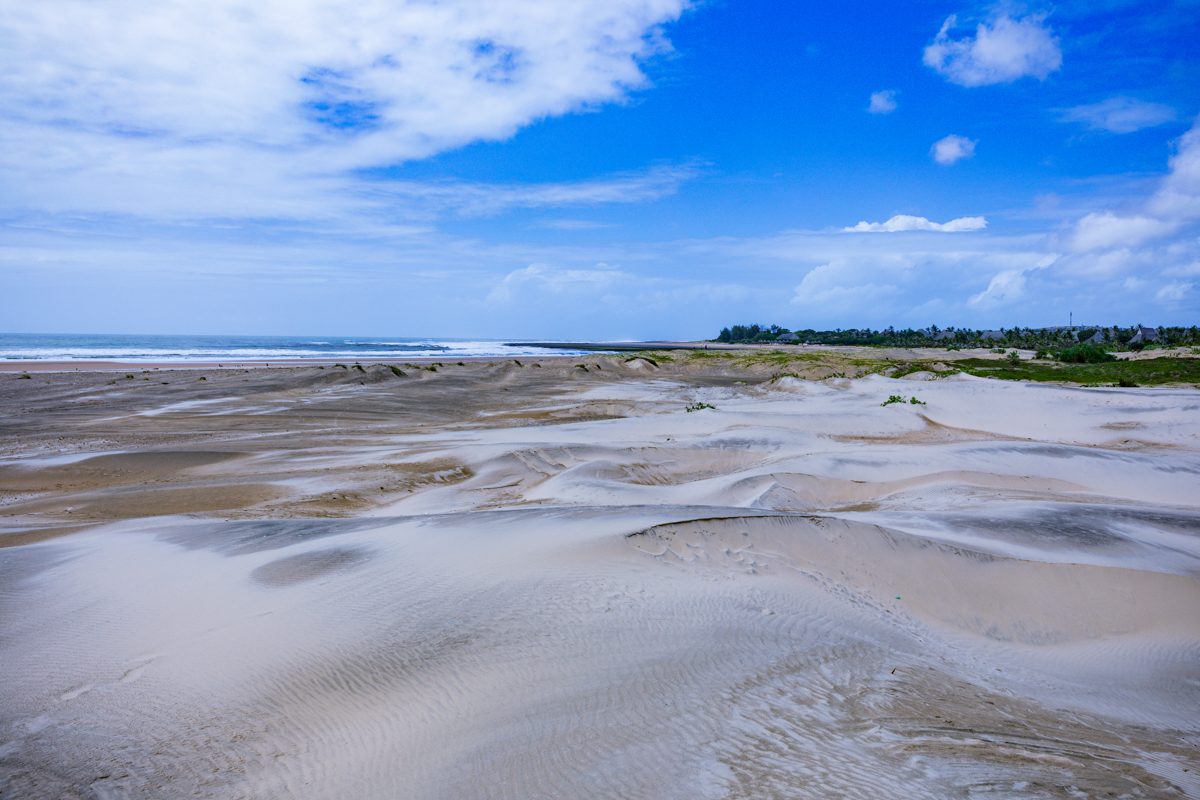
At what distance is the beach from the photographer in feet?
10.1

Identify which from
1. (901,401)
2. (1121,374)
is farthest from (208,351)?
(1121,374)

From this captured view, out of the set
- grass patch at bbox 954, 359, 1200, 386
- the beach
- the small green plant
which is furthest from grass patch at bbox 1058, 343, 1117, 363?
the beach

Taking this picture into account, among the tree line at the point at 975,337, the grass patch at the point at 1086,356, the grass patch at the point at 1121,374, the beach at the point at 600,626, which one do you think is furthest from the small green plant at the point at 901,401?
the tree line at the point at 975,337

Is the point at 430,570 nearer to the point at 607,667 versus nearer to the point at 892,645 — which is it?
the point at 607,667

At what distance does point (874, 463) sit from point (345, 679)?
34.7 ft

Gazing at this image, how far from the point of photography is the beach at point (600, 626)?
3080 millimetres

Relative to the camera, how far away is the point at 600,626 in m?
4.53

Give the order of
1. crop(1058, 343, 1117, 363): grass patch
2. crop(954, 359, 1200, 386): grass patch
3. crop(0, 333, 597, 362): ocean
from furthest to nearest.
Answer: crop(0, 333, 597, 362): ocean, crop(1058, 343, 1117, 363): grass patch, crop(954, 359, 1200, 386): grass patch

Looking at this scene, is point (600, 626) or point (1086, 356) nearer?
point (600, 626)

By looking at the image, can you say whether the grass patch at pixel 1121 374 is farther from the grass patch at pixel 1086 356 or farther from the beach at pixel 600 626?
the beach at pixel 600 626

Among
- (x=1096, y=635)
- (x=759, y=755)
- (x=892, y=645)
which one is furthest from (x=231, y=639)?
(x=1096, y=635)

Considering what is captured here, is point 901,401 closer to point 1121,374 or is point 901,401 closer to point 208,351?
point 1121,374

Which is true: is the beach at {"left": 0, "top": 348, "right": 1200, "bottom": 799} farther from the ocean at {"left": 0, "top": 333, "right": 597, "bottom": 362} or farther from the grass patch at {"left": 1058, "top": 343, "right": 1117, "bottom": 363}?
the ocean at {"left": 0, "top": 333, "right": 597, "bottom": 362}

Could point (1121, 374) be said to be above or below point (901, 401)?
above
